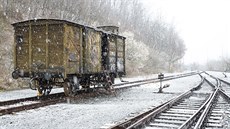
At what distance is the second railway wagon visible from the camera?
13641 millimetres

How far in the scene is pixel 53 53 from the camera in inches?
542

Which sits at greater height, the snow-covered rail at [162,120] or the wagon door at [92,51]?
the wagon door at [92,51]

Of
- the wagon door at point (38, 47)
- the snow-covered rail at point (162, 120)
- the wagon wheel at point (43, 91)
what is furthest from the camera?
the wagon wheel at point (43, 91)

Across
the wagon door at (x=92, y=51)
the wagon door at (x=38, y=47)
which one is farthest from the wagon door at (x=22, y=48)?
the wagon door at (x=92, y=51)

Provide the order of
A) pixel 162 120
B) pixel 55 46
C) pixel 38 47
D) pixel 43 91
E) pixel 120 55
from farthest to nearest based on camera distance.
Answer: pixel 120 55 → pixel 43 91 → pixel 38 47 → pixel 55 46 → pixel 162 120

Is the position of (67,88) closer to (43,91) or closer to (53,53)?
(53,53)

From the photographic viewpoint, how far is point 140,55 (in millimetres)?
46469

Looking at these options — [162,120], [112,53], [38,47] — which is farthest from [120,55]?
[162,120]

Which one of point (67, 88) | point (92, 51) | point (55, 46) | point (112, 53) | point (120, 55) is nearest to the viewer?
point (55, 46)

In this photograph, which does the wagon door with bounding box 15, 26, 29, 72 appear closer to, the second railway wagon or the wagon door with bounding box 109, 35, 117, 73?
the second railway wagon

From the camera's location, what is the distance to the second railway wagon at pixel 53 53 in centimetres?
1364

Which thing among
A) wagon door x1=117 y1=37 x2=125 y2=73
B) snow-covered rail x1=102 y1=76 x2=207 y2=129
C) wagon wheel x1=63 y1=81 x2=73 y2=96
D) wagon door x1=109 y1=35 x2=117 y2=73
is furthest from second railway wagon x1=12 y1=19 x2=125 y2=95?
snow-covered rail x1=102 y1=76 x2=207 y2=129

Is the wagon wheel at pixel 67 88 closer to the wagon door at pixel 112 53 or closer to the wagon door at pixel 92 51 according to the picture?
the wagon door at pixel 92 51

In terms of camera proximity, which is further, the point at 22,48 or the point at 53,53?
the point at 22,48
